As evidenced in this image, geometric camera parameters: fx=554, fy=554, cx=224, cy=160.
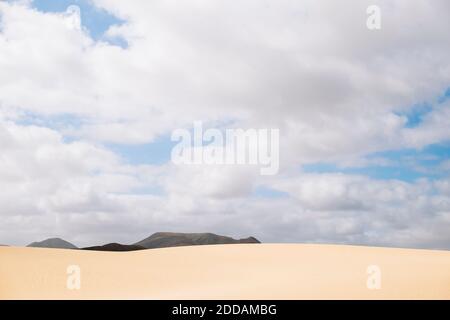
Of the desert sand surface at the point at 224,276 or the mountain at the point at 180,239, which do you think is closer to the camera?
the desert sand surface at the point at 224,276

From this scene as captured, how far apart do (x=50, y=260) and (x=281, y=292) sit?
38.8 ft

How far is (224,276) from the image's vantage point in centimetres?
2128

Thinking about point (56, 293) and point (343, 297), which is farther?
point (56, 293)

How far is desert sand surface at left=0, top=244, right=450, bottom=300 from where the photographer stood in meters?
17.2

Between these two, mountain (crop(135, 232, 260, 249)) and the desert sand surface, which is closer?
the desert sand surface

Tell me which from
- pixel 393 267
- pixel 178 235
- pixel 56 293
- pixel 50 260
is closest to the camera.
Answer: pixel 56 293

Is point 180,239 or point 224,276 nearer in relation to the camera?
point 224,276

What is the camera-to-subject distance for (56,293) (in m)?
19.0

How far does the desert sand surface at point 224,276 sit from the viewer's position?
1720 centimetres
